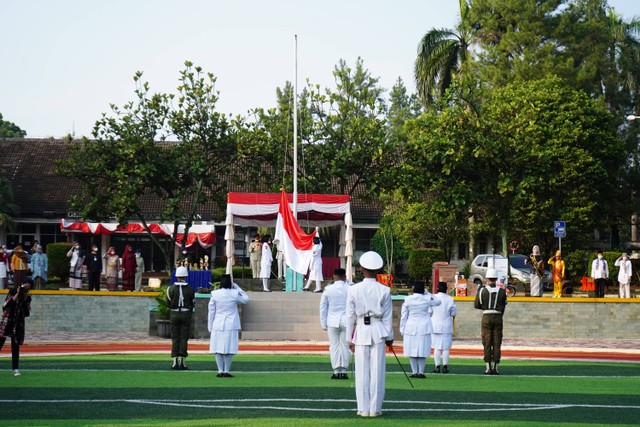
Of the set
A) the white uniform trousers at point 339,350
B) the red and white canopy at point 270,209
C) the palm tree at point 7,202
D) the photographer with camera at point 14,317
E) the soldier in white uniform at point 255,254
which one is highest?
the palm tree at point 7,202

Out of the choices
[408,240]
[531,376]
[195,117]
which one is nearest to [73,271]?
[195,117]

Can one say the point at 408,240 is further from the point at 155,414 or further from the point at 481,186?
the point at 155,414

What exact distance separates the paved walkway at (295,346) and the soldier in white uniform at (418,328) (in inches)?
241

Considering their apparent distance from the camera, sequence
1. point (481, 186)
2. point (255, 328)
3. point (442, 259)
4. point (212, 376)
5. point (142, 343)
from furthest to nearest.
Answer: point (442, 259)
point (481, 186)
point (255, 328)
point (142, 343)
point (212, 376)

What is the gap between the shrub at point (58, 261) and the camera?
4835cm

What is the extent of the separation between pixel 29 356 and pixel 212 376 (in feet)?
22.6

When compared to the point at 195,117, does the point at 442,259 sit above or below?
below

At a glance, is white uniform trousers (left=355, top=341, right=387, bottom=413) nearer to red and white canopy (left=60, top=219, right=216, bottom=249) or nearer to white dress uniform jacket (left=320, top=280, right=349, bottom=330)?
white dress uniform jacket (left=320, top=280, right=349, bottom=330)

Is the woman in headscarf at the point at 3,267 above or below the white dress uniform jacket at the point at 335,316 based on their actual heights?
above

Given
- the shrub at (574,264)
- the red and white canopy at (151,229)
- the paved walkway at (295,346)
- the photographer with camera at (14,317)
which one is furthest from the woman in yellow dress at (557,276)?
the photographer with camera at (14,317)

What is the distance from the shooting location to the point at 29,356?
24641 millimetres

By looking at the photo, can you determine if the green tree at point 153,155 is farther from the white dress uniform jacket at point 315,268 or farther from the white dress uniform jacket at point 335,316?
the white dress uniform jacket at point 335,316

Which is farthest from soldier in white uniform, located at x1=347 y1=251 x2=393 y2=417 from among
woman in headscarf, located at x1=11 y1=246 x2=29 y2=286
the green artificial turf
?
woman in headscarf, located at x1=11 y1=246 x2=29 y2=286

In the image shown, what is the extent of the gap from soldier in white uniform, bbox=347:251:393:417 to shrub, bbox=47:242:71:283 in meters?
36.2
